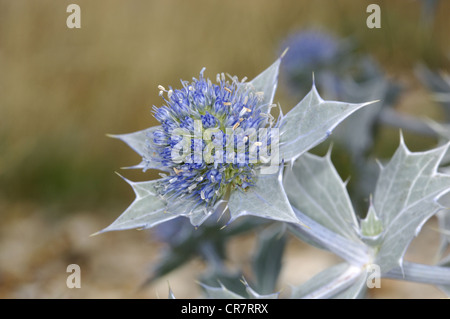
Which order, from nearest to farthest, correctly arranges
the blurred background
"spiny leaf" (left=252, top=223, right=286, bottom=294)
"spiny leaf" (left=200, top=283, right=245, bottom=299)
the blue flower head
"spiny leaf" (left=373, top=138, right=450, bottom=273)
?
1. "spiny leaf" (left=373, top=138, right=450, bottom=273)
2. "spiny leaf" (left=200, top=283, right=245, bottom=299)
3. "spiny leaf" (left=252, top=223, right=286, bottom=294)
4. the blue flower head
5. the blurred background

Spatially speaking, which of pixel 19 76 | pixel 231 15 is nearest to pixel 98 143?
pixel 19 76

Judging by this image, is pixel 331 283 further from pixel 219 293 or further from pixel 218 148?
pixel 218 148

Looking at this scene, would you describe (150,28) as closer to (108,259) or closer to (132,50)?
(132,50)

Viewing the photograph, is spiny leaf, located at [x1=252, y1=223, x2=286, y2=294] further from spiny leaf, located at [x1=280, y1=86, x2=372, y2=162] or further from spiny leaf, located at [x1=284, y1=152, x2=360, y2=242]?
spiny leaf, located at [x1=280, y1=86, x2=372, y2=162]

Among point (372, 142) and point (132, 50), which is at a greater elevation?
point (132, 50)

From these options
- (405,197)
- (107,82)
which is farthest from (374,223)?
(107,82)

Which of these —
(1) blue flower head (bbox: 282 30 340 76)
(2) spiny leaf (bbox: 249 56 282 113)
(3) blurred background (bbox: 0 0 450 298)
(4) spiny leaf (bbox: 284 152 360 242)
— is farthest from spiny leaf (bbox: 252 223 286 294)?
(3) blurred background (bbox: 0 0 450 298)

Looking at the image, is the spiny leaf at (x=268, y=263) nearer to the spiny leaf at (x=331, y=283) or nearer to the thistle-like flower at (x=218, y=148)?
the spiny leaf at (x=331, y=283)
